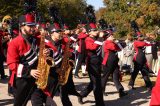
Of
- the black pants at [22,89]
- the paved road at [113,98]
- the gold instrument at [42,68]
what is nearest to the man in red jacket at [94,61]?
the paved road at [113,98]

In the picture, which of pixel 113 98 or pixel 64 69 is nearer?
pixel 64 69

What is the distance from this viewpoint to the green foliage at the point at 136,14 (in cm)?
2349

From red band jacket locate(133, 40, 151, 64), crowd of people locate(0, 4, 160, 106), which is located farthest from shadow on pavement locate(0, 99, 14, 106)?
red band jacket locate(133, 40, 151, 64)

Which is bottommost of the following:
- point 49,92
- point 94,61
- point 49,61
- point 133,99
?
point 133,99

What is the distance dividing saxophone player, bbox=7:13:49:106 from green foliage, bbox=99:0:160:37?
16.1 m

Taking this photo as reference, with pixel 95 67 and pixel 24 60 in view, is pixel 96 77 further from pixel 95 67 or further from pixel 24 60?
pixel 24 60

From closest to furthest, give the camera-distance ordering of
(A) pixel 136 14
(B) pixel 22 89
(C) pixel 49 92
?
(B) pixel 22 89, (C) pixel 49 92, (A) pixel 136 14

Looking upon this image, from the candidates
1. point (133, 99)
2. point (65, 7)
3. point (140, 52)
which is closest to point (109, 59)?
point (133, 99)

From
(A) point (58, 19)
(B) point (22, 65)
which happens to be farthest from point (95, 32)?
(B) point (22, 65)

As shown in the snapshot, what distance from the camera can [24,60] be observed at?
19.8 feet

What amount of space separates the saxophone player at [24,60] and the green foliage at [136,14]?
1614 centimetres

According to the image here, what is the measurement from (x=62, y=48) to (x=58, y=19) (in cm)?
71

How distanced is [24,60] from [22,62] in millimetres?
43

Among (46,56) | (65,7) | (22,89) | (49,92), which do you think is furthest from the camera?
(65,7)
